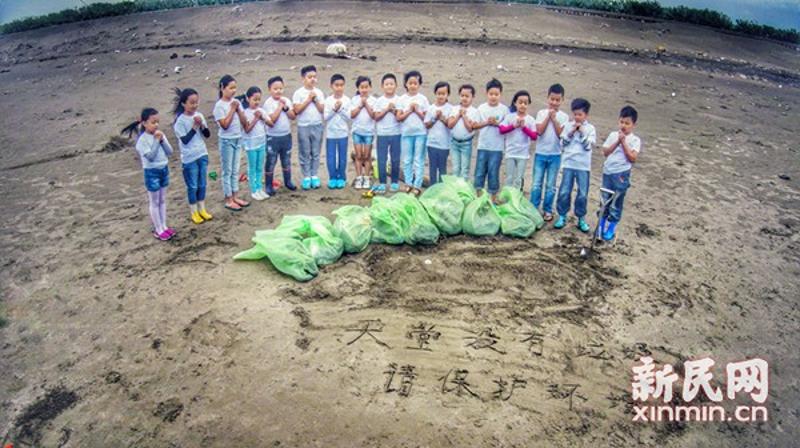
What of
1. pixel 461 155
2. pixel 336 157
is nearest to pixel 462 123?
pixel 461 155

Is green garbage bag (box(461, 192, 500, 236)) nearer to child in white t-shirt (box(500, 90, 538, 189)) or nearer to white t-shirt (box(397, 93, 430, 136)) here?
child in white t-shirt (box(500, 90, 538, 189))

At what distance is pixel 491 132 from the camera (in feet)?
21.1

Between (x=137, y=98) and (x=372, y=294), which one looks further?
(x=137, y=98)

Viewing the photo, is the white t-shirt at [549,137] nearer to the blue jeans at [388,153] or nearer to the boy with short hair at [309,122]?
the blue jeans at [388,153]

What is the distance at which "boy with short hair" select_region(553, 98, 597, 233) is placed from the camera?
19.4ft

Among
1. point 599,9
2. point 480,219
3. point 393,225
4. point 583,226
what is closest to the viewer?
point 393,225

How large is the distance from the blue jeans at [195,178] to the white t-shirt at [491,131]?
3145mm

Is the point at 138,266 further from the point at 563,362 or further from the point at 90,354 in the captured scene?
the point at 563,362

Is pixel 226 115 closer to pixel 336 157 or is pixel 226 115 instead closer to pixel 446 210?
pixel 336 157

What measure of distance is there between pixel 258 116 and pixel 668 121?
733 cm

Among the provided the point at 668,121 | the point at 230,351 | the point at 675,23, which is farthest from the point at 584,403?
the point at 675,23

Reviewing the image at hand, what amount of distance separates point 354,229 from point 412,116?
1.84 meters

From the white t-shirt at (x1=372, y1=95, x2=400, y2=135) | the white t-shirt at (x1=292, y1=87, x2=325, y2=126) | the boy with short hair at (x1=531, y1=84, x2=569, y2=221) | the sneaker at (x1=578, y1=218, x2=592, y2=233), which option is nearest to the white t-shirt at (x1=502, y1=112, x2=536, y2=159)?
the boy with short hair at (x1=531, y1=84, x2=569, y2=221)

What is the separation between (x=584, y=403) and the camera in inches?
158
